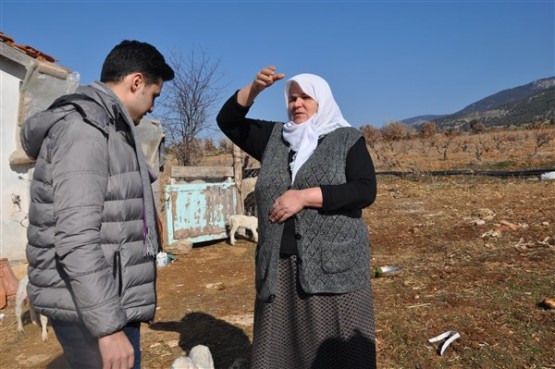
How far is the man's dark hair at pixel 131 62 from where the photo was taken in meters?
1.58

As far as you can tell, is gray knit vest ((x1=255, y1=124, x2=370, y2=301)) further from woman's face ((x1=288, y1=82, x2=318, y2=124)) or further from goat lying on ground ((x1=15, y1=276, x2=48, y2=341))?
goat lying on ground ((x1=15, y1=276, x2=48, y2=341))

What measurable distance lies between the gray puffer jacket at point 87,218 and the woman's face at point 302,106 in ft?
3.26

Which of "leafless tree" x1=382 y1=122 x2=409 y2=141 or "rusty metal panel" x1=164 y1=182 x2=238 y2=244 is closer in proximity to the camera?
"rusty metal panel" x1=164 y1=182 x2=238 y2=244

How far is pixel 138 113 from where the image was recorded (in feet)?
5.44

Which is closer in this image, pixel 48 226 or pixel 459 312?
pixel 48 226

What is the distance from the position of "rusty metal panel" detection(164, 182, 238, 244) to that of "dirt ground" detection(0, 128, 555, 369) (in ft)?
1.11

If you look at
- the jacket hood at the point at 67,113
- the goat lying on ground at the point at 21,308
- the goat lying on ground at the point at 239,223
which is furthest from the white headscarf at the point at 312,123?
the goat lying on ground at the point at 239,223

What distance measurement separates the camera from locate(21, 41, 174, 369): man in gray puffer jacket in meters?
1.37

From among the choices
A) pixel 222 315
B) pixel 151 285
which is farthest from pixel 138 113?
pixel 222 315

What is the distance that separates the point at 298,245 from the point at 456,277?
3934 millimetres

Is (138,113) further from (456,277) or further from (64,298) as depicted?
(456,277)

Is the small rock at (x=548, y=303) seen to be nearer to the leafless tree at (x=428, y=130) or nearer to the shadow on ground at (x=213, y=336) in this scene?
the shadow on ground at (x=213, y=336)

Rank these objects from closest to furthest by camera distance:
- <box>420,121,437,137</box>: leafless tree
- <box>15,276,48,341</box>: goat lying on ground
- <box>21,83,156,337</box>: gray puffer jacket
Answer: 1. <box>21,83,156,337</box>: gray puffer jacket
2. <box>15,276,48,341</box>: goat lying on ground
3. <box>420,121,437,137</box>: leafless tree

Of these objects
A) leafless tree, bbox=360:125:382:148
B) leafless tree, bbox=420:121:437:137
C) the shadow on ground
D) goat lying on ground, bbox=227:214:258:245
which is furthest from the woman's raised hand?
leafless tree, bbox=420:121:437:137
